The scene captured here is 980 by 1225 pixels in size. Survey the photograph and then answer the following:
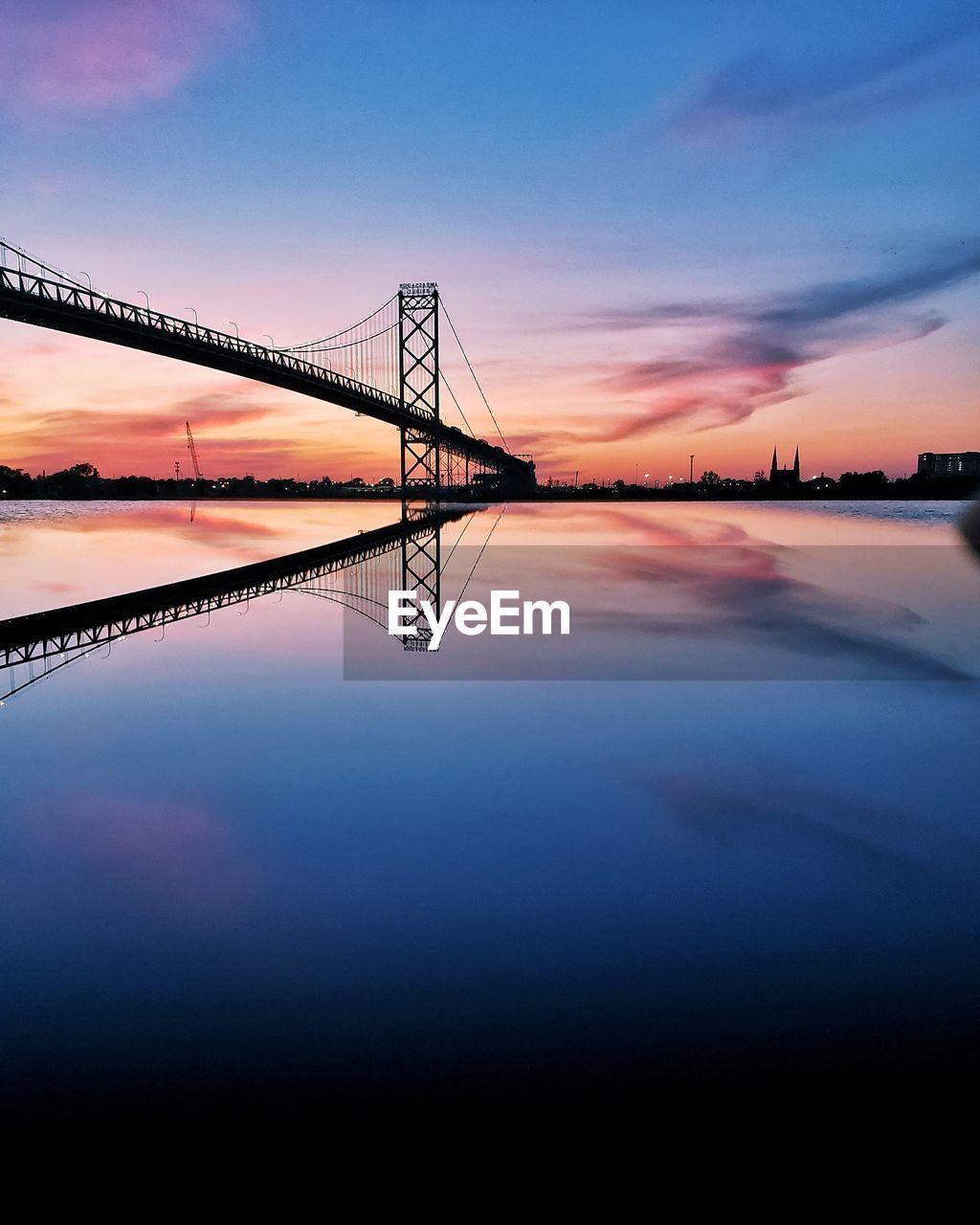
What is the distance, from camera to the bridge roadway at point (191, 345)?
2523 cm

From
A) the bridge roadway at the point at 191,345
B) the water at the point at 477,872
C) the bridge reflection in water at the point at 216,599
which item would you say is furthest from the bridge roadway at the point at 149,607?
the bridge roadway at the point at 191,345

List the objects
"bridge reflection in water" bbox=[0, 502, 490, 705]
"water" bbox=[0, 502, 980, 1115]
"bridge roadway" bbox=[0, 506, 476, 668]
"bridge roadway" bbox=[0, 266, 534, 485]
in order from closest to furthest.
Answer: "water" bbox=[0, 502, 980, 1115], "bridge reflection in water" bbox=[0, 502, 490, 705], "bridge roadway" bbox=[0, 506, 476, 668], "bridge roadway" bbox=[0, 266, 534, 485]

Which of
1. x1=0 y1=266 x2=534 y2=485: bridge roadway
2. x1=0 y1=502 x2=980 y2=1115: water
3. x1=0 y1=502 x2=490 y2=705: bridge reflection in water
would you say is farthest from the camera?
x1=0 y1=266 x2=534 y2=485: bridge roadway

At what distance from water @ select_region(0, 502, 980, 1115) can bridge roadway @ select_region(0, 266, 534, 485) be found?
21.1m

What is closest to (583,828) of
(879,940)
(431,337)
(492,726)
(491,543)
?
(879,940)

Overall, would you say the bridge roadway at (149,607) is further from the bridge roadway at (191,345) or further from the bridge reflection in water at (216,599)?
the bridge roadway at (191,345)

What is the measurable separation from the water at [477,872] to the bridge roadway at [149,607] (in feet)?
4.15

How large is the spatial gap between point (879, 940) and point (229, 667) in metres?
7.25

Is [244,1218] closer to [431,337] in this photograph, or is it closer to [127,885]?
[127,885]

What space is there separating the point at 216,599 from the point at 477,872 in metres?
11.3

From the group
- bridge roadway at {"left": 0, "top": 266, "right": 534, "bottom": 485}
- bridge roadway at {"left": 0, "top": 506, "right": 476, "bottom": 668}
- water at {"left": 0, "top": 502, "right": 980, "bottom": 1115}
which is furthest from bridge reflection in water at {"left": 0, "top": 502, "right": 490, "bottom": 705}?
bridge roadway at {"left": 0, "top": 266, "right": 534, "bottom": 485}

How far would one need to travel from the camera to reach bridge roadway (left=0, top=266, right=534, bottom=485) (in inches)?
993

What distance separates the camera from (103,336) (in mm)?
28859

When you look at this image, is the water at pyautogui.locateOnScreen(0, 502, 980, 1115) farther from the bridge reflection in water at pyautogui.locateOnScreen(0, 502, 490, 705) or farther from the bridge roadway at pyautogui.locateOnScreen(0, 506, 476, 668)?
the bridge roadway at pyautogui.locateOnScreen(0, 506, 476, 668)
